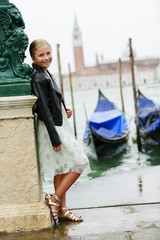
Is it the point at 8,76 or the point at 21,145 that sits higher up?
the point at 8,76

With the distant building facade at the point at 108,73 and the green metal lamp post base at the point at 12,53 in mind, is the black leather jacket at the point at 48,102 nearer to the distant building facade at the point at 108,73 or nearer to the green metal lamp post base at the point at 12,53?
the green metal lamp post base at the point at 12,53

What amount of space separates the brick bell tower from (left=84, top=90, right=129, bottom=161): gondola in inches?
2311

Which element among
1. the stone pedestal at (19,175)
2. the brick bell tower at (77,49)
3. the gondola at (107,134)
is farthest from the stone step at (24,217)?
the brick bell tower at (77,49)

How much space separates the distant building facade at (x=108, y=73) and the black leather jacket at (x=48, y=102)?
61.2 metres

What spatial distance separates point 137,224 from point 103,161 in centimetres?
540

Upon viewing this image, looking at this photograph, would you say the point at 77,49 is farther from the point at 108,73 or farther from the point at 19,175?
the point at 19,175

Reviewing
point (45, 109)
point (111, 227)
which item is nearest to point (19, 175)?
point (45, 109)

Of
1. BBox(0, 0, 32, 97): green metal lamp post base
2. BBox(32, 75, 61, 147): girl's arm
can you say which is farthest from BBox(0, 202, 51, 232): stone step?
BBox(0, 0, 32, 97): green metal lamp post base

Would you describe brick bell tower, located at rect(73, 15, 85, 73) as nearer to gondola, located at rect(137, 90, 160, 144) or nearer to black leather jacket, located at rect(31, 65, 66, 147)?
gondola, located at rect(137, 90, 160, 144)

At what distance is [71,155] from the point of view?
168 centimetres

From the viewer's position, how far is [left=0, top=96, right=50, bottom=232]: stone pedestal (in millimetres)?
1634

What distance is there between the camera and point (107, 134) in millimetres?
7285

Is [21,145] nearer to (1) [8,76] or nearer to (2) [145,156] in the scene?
(1) [8,76]

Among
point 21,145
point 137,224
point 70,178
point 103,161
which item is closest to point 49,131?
point 21,145
